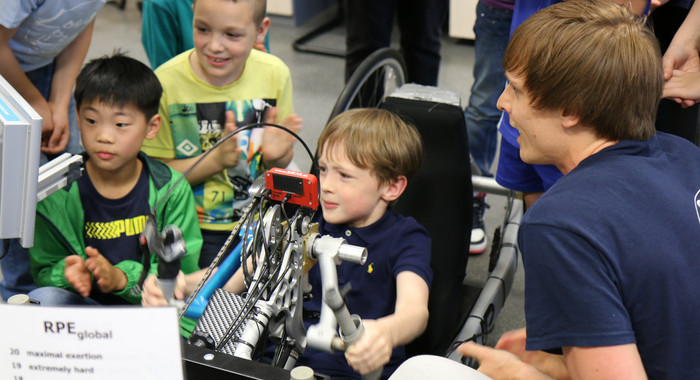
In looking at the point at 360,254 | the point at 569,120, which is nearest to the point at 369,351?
the point at 360,254

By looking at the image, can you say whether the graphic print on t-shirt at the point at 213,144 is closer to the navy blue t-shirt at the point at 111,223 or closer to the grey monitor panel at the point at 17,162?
the navy blue t-shirt at the point at 111,223

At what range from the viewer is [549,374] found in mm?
1037

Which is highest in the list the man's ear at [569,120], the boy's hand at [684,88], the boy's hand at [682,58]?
the man's ear at [569,120]

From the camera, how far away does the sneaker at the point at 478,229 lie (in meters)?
2.37

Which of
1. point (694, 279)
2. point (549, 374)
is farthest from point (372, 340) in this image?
point (694, 279)

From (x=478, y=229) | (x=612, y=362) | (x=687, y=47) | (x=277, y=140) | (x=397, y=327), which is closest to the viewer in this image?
(x=612, y=362)

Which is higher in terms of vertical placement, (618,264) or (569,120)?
(569,120)

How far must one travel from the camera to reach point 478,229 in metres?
2.39

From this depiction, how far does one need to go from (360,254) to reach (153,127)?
3.20 ft

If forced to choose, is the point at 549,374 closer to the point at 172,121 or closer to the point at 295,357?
the point at 295,357

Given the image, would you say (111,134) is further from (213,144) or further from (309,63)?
(309,63)

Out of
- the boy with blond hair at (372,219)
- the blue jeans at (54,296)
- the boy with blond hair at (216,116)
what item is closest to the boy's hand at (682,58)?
the boy with blond hair at (372,219)

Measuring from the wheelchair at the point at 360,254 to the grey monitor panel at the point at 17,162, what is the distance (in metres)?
0.28

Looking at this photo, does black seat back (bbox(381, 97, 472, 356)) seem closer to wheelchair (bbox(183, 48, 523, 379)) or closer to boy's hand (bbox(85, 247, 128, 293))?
wheelchair (bbox(183, 48, 523, 379))
